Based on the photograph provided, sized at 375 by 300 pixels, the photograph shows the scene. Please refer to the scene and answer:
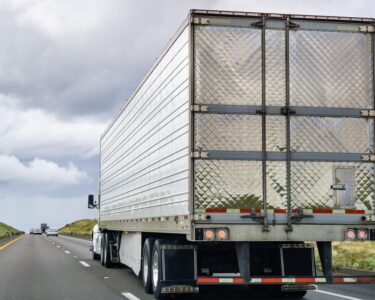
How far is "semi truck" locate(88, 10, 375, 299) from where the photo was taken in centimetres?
894

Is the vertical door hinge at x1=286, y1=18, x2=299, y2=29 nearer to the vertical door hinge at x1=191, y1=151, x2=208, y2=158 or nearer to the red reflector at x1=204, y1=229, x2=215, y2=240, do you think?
the vertical door hinge at x1=191, y1=151, x2=208, y2=158

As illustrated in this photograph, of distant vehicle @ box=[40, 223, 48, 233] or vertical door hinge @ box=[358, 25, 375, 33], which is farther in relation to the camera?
distant vehicle @ box=[40, 223, 48, 233]

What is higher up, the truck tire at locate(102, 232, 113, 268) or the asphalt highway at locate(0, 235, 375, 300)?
the truck tire at locate(102, 232, 113, 268)

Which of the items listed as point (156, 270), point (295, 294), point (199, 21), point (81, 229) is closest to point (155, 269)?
point (156, 270)

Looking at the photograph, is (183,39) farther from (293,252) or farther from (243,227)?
(293,252)

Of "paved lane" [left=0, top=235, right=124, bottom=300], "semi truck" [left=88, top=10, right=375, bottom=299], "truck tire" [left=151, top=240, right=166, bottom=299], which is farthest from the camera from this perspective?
"paved lane" [left=0, top=235, right=124, bottom=300]

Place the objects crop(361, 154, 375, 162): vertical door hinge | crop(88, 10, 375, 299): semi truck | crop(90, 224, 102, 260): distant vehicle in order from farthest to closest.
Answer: crop(90, 224, 102, 260): distant vehicle
crop(361, 154, 375, 162): vertical door hinge
crop(88, 10, 375, 299): semi truck

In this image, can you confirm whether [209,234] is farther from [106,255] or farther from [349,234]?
[106,255]

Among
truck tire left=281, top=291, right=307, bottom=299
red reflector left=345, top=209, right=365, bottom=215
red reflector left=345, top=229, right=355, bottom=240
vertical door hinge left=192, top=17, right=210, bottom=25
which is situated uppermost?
vertical door hinge left=192, top=17, right=210, bottom=25

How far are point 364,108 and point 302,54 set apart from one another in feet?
4.22

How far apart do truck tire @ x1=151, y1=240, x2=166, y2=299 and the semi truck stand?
4 centimetres

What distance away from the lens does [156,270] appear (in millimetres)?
10406

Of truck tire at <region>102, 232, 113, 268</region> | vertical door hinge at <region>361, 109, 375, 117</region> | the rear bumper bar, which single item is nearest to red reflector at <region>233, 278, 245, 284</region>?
the rear bumper bar

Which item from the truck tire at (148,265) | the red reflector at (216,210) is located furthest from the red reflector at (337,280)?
the truck tire at (148,265)
